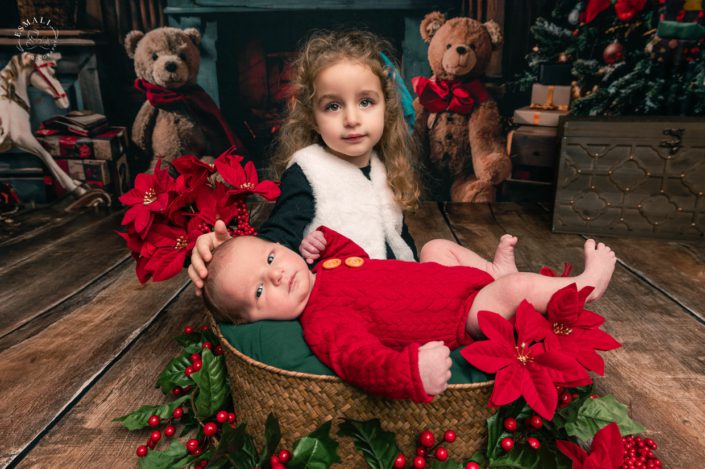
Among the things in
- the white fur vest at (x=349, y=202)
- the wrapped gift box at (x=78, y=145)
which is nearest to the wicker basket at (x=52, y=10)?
the wrapped gift box at (x=78, y=145)

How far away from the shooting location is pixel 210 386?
980 millimetres

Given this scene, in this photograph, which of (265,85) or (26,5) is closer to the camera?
(26,5)

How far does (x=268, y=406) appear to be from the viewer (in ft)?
2.77

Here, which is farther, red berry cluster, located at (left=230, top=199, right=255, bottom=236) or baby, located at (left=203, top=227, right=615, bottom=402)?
red berry cluster, located at (left=230, top=199, right=255, bottom=236)

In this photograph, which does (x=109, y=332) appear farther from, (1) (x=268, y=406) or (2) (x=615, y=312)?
(2) (x=615, y=312)

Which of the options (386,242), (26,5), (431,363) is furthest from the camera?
(26,5)

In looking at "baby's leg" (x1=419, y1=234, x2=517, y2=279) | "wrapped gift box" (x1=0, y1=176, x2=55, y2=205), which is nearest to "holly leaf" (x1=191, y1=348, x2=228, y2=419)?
"baby's leg" (x1=419, y1=234, x2=517, y2=279)

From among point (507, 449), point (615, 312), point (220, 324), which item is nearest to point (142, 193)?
point (220, 324)

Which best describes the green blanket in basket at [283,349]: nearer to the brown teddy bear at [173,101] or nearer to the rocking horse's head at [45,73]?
the brown teddy bear at [173,101]

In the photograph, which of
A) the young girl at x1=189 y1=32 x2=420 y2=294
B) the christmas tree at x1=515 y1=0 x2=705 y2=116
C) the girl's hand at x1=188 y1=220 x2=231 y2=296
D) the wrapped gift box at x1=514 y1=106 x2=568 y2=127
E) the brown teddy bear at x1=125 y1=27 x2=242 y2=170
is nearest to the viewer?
the girl's hand at x1=188 y1=220 x2=231 y2=296

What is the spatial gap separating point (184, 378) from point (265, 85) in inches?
78.5

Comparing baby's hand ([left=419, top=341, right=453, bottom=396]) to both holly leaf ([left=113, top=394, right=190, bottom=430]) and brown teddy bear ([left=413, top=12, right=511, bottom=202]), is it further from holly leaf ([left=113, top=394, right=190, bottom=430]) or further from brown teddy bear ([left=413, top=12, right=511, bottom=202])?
brown teddy bear ([left=413, top=12, right=511, bottom=202])

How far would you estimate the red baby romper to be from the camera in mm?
839

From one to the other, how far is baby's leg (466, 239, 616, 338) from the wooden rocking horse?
2.35m
